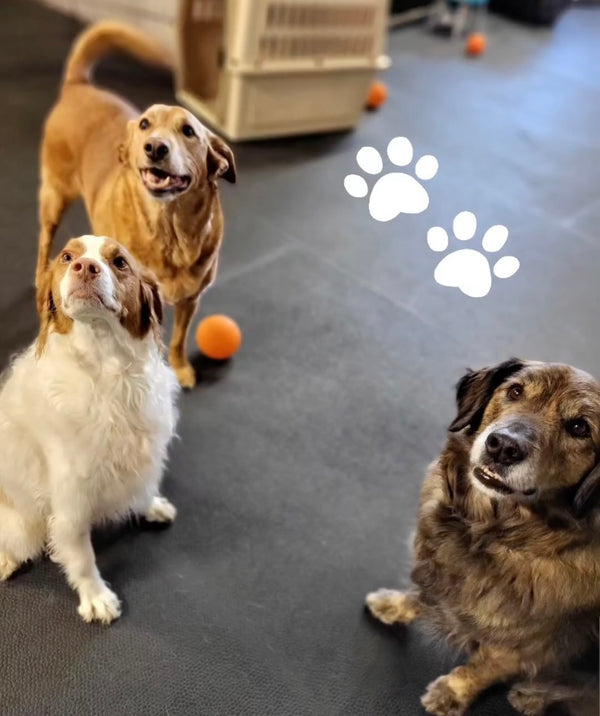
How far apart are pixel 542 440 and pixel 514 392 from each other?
14cm

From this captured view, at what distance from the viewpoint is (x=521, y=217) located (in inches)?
140

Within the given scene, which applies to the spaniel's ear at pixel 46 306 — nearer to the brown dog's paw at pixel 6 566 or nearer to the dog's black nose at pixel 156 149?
the dog's black nose at pixel 156 149

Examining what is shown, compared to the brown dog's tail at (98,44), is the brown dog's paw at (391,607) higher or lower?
lower

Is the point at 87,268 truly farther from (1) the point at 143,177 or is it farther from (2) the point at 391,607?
(2) the point at 391,607

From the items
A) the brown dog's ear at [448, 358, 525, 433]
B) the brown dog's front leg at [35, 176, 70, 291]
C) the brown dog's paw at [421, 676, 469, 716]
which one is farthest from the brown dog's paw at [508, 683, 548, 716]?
the brown dog's front leg at [35, 176, 70, 291]

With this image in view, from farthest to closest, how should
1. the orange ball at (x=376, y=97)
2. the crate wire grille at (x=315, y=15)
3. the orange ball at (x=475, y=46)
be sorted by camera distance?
the orange ball at (x=475, y=46) → the orange ball at (x=376, y=97) → the crate wire grille at (x=315, y=15)

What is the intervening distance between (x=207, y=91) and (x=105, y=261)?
2.82 meters

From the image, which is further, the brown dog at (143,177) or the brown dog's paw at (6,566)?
the brown dog's paw at (6,566)

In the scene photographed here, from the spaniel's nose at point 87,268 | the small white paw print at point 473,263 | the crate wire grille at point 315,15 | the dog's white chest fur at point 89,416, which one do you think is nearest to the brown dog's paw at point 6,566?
the dog's white chest fur at point 89,416

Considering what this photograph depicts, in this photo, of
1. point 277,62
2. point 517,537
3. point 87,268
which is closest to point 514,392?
point 517,537

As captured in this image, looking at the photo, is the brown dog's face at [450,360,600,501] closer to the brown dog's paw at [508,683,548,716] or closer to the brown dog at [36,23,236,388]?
the brown dog's paw at [508,683,548,716]

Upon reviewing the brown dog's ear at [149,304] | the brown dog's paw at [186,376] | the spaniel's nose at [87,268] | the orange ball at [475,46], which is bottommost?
the brown dog's paw at [186,376]

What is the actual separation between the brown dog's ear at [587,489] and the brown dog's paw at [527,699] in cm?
56

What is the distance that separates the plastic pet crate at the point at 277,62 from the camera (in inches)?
129
